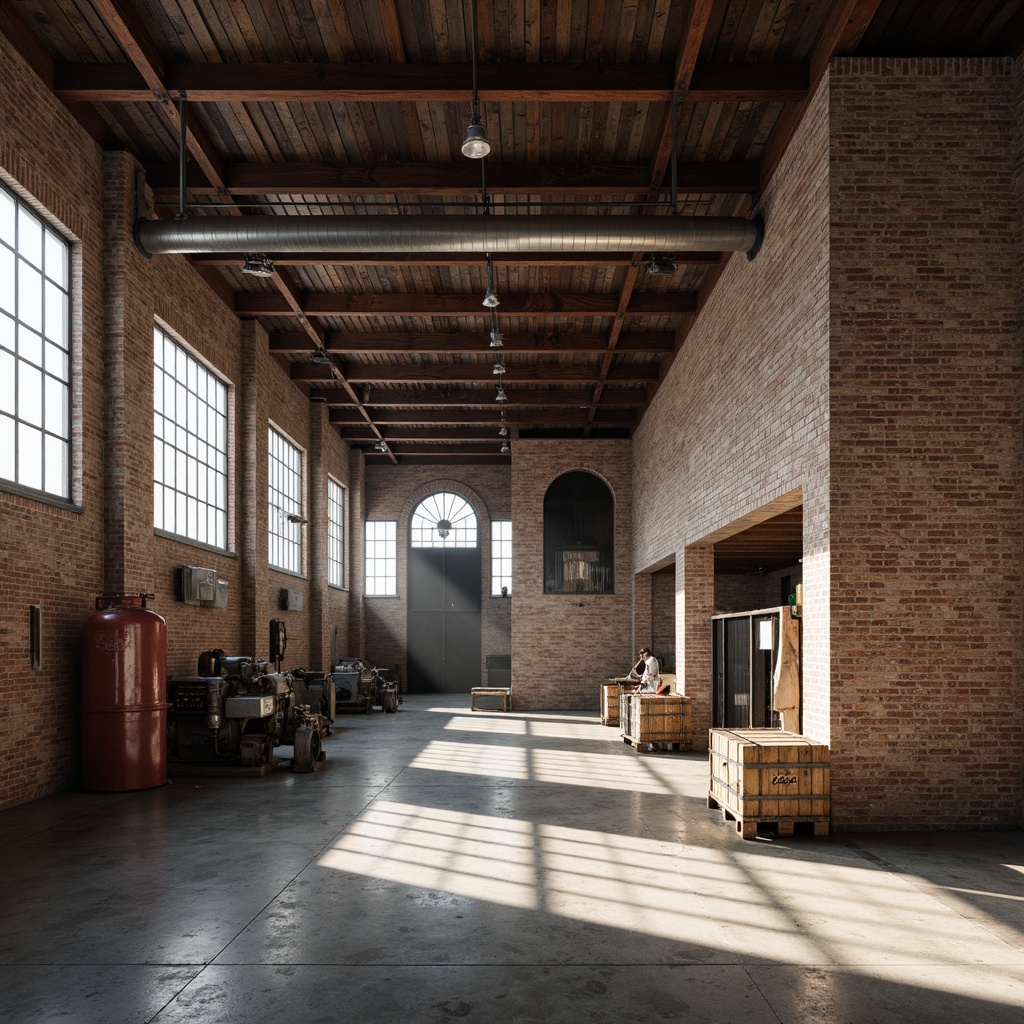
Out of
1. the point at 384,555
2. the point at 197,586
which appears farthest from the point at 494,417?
the point at 197,586

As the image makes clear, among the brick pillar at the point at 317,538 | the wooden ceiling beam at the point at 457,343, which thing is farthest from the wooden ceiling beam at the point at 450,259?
the brick pillar at the point at 317,538

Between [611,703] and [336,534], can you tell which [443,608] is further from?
[611,703]

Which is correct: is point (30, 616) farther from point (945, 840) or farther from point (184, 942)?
point (945, 840)

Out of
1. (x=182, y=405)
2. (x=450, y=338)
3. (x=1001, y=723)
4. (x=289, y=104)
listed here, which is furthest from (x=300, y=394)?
(x=1001, y=723)

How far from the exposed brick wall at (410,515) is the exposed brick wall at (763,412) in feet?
37.6

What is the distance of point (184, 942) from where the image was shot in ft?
17.3

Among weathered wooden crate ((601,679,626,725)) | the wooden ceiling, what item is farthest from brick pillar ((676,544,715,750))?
the wooden ceiling

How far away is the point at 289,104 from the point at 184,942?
8.19 m

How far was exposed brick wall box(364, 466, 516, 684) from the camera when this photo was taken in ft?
90.8

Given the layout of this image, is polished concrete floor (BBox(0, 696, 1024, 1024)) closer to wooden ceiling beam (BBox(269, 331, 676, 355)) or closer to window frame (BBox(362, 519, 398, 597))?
wooden ceiling beam (BBox(269, 331, 676, 355))

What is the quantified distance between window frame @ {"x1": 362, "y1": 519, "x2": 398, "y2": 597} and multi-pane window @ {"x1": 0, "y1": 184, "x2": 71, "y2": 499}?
58.2ft

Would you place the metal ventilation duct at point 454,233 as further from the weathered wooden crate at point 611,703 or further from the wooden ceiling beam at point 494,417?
the wooden ceiling beam at point 494,417

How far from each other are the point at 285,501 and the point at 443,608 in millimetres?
9337

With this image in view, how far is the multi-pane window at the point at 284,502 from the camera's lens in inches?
720
